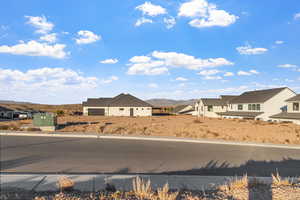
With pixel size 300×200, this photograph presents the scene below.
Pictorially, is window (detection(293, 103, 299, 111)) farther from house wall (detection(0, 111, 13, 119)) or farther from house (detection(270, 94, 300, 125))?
house wall (detection(0, 111, 13, 119))

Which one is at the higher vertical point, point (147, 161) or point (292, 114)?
point (292, 114)

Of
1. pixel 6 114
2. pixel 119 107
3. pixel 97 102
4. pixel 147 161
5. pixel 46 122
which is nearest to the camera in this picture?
pixel 147 161

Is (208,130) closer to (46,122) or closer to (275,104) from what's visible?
(46,122)

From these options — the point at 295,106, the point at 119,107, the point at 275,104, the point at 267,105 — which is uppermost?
the point at 275,104

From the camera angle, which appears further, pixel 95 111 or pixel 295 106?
pixel 95 111

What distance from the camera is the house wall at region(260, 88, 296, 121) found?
35.2m

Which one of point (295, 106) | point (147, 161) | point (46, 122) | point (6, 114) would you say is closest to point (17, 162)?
point (147, 161)

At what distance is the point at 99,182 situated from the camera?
641cm

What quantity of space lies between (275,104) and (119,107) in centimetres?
3476

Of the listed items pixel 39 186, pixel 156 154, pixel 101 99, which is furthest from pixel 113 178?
pixel 101 99

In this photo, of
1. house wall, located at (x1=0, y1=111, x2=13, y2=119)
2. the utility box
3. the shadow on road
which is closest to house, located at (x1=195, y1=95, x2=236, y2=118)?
the utility box

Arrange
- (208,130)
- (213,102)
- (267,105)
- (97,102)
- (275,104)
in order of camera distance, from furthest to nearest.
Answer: (97,102) < (213,102) < (275,104) < (267,105) < (208,130)

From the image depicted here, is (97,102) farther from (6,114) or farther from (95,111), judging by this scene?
(6,114)

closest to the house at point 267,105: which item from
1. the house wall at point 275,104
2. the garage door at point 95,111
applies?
the house wall at point 275,104
